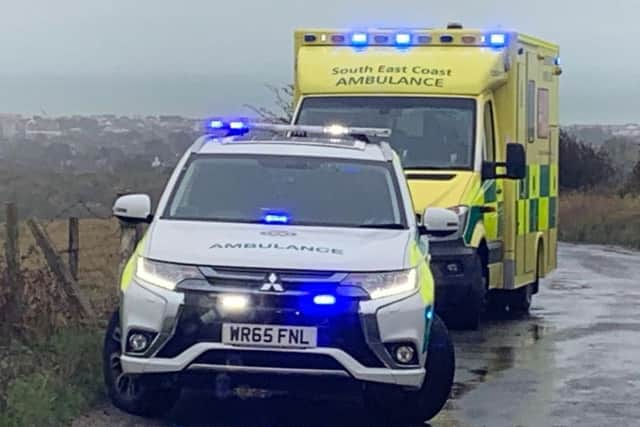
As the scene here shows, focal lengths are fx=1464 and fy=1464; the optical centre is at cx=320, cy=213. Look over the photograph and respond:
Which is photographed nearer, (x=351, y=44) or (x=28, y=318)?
(x=28, y=318)

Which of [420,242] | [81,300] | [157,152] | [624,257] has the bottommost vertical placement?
[624,257]

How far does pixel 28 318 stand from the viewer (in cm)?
1072

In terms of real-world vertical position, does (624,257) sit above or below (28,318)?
below

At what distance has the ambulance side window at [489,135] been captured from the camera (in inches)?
579

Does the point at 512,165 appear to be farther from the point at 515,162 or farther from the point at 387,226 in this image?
the point at 387,226

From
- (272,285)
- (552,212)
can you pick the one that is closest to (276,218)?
(272,285)

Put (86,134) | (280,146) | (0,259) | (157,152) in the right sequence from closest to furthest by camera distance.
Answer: (280,146) → (0,259) → (157,152) → (86,134)

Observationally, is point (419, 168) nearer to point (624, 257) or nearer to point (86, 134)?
point (624, 257)

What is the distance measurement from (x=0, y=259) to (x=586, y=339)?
5.78m

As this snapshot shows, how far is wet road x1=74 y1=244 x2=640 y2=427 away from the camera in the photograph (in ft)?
30.1

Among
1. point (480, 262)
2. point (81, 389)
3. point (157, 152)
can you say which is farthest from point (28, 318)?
point (157, 152)

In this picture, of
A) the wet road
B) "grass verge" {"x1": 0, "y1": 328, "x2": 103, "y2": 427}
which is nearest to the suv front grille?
the wet road

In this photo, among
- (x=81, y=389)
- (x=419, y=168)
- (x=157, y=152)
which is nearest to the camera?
(x=81, y=389)

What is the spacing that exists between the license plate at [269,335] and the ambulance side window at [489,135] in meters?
6.85
